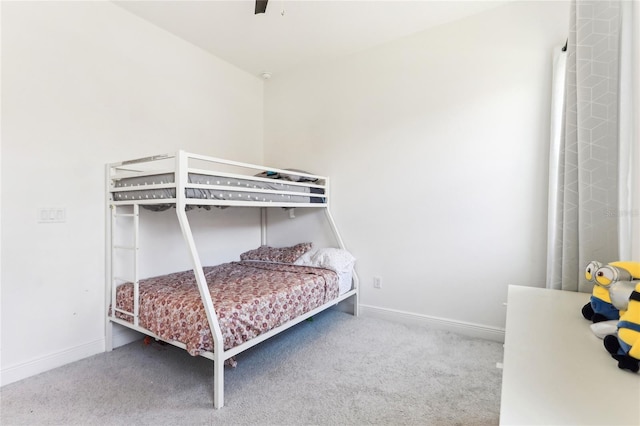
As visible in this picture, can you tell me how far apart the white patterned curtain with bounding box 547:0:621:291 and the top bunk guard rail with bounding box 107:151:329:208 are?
6.03 feet

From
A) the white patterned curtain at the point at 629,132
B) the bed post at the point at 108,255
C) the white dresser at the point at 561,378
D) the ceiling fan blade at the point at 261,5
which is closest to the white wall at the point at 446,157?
the white patterned curtain at the point at 629,132

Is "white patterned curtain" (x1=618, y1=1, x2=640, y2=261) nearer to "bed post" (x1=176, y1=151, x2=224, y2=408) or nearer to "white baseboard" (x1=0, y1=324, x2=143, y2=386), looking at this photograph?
"bed post" (x1=176, y1=151, x2=224, y2=408)

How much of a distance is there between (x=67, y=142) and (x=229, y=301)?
1565 mm

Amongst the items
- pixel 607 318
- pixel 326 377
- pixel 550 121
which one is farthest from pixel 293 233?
pixel 607 318

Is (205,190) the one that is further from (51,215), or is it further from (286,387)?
(286,387)

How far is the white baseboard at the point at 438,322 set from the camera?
2.37 metres

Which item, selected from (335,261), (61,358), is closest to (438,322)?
(335,261)

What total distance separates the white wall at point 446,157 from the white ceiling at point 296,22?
0.17 m

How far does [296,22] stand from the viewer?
2.54m

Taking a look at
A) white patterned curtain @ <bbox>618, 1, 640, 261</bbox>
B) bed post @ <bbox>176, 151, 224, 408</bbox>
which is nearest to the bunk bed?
bed post @ <bbox>176, 151, 224, 408</bbox>

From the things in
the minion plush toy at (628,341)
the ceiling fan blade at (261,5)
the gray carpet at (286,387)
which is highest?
the ceiling fan blade at (261,5)

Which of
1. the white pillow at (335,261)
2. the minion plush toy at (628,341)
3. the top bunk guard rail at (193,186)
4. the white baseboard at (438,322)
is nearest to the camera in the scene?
the minion plush toy at (628,341)

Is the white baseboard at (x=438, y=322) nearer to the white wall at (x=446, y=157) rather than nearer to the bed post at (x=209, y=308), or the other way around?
the white wall at (x=446, y=157)

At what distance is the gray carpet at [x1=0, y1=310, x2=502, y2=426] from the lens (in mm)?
1517
